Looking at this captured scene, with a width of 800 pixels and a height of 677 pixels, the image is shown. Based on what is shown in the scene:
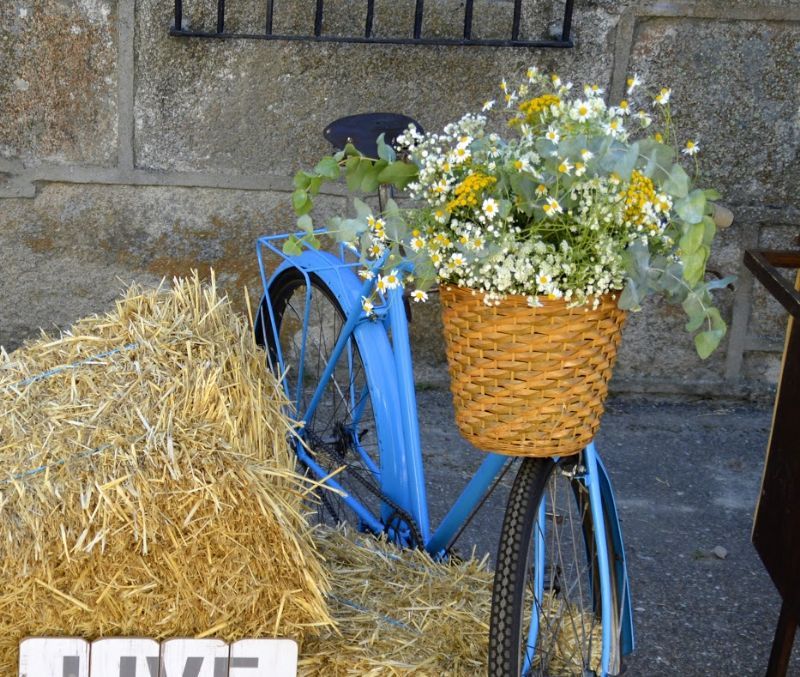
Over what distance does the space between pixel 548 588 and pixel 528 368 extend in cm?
75

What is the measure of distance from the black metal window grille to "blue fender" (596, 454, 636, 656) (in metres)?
2.13

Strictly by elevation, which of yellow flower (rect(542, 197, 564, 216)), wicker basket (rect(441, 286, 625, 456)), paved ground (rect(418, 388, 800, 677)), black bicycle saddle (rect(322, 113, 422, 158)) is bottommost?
paved ground (rect(418, 388, 800, 677))

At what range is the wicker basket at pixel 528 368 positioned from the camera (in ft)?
6.54

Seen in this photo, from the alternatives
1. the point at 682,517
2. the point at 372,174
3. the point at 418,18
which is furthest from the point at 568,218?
the point at 418,18

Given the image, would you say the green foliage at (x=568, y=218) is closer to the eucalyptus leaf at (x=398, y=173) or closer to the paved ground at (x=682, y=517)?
the eucalyptus leaf at (x=398, y=173)

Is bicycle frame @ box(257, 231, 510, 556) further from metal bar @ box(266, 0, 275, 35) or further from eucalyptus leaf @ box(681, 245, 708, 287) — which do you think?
metal bar @ box(266, 0, 275, 35)

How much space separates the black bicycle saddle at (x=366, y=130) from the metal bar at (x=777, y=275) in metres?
0.86

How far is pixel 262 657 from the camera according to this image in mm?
2246

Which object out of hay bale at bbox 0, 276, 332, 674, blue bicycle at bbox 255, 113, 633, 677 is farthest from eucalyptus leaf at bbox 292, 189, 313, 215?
hay bale at bbox 0, 276, 332, 674

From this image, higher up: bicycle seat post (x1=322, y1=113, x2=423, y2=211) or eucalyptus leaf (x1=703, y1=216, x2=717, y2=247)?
eucalyptus leaf (x1=703, y1=216, x2=717, y2=247)

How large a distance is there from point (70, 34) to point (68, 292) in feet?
3.19

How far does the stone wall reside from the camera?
4145 millimetres

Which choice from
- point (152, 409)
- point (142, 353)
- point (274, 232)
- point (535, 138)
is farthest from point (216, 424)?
point (274, 232)

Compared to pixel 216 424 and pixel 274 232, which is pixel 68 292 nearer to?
pixel 274 232
